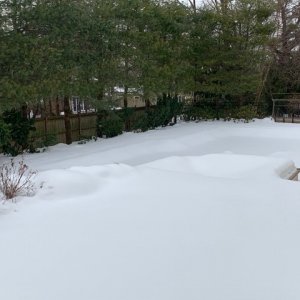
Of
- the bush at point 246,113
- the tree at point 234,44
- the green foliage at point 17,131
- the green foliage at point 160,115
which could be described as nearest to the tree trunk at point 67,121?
the green foliage at point 17,131

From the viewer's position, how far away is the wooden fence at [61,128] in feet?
38.5

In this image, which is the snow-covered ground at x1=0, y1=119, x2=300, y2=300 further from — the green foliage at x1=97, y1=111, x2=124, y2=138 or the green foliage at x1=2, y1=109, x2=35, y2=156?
the green foliage at x1=97, y1=111, x2=124, y2=138

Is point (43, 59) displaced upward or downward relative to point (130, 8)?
downward

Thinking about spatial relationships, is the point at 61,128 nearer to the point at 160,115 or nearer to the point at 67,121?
the point at 67,121

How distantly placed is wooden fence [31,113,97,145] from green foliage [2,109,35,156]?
1.44ft

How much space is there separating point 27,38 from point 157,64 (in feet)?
20.3

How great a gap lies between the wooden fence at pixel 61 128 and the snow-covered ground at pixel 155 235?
6368 mm

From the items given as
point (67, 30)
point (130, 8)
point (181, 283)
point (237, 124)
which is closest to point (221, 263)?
point (181, 283)

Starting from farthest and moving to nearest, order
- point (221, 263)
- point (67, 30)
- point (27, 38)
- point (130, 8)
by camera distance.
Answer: point (130, 8)
point (67, 30)
point (27, 38)
point (221, 263)

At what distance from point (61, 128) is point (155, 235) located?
31.8ft

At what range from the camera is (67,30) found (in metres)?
10.7

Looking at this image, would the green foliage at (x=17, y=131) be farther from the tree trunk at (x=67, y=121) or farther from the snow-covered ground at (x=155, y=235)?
the snow-covered ground at (x=155, y=235)

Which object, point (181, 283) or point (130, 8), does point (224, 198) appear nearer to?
point (181, 283)

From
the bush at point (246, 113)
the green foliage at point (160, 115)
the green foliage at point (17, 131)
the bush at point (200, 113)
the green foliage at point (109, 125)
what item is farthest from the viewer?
the bush at point (200, 113)
